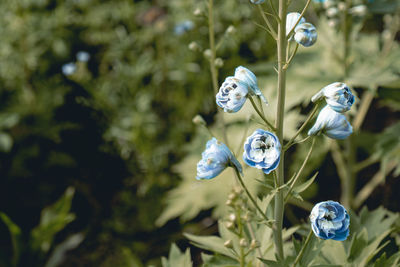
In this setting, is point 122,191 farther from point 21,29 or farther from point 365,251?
point 365,251

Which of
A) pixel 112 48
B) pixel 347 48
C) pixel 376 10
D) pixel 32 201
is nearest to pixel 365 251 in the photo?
pixel 347 48

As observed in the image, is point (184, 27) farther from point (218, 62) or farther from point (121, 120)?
point (218, 62)

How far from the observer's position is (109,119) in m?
3.20

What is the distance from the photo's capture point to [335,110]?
1.10 m

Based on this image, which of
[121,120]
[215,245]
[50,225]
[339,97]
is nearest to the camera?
[339,97]

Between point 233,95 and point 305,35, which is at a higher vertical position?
point 305,35

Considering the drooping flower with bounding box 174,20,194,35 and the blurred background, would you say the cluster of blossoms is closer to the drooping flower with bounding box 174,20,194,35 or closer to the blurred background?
the blurred background

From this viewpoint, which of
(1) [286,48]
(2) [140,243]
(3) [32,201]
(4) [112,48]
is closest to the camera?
(1) [286,48]

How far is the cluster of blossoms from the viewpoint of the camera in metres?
1.08

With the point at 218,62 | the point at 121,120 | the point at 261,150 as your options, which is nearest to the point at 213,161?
the point at 261,150

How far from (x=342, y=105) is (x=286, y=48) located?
0.89 ft

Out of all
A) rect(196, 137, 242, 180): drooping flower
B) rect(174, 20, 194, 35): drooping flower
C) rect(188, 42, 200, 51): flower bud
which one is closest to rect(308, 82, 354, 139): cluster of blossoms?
rect(196, 137, 242, 180): drooping flower

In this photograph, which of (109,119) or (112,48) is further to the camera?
(112,48)

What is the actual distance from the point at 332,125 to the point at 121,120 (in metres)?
2.20
